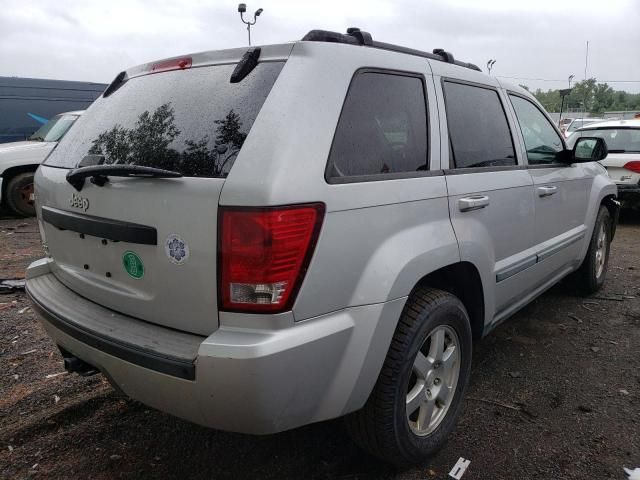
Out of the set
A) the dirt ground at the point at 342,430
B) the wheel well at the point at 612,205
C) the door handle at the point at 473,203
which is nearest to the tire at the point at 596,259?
the wheel well at the point at 612,205

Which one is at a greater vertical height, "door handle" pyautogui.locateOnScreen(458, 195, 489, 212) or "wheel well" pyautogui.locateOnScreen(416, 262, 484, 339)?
"door handle" pyautogui.locateOnScreen(458, 195, 489, 212)

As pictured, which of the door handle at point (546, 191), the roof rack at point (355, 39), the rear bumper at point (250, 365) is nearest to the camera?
the rear bumper at point (250, 365)

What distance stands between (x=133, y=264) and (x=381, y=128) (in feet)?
3.73

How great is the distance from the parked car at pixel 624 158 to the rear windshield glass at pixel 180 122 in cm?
713

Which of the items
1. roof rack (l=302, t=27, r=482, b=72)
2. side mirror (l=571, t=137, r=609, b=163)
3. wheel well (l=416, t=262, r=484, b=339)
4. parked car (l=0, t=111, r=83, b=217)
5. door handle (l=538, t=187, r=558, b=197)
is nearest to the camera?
roof rack (l=302, t=27, r=482, b=72)

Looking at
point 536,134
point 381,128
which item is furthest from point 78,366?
point 536,134

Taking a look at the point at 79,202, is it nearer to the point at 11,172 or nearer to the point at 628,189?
the point at 11,172

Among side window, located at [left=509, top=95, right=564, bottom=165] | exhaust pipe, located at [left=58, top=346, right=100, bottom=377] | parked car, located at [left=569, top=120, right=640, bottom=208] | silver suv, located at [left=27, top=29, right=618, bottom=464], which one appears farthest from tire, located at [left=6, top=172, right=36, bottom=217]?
parked car, located at [left=569, top=120, right=640, bottom=208]

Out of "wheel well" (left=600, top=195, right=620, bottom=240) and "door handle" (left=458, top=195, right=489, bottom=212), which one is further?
"wheel well" (left=600, top=195, right=620, bottom=240)

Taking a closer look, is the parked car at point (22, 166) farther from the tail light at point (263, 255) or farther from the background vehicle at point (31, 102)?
the tail light at point (263, 255)

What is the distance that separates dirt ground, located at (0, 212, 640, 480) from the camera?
7.63ft

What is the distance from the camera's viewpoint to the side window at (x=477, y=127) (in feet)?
8.45

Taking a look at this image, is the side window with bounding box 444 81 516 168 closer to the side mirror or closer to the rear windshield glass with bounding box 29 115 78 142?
the side mirror

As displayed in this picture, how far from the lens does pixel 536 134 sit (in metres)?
3.53
